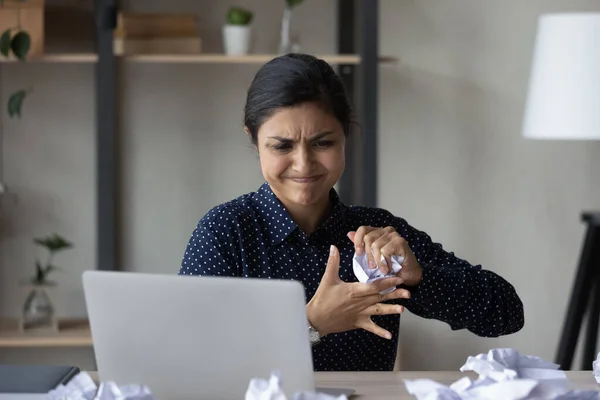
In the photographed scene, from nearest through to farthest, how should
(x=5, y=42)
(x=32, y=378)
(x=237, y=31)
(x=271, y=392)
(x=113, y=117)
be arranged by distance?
(x=271, y=392)
(x=32, y=378)
(x=5, y=42)
(x=113, y=117)
(x=237, y=31)

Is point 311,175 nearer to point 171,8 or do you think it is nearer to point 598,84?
point 598,84

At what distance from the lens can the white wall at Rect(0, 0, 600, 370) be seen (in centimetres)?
319

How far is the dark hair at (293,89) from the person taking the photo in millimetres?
1753

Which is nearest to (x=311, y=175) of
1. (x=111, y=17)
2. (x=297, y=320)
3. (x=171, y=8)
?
(x=297, y=320)

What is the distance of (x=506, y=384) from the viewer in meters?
1.20

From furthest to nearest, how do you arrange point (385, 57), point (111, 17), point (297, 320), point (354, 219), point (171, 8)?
point (171, 8) → point (385, 57) → point (111, 17) → point (354, 219) → point (297, 320)

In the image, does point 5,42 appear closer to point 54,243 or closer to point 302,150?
point 54,243

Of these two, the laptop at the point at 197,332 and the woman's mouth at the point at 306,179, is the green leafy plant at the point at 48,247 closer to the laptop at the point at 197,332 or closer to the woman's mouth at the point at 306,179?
the woman's mouth at the point at 306,179

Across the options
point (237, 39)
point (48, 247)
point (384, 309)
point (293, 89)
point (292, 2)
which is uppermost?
point (292, 2)

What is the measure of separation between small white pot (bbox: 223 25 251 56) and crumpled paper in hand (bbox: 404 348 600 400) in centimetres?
181

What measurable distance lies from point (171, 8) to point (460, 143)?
106 cm

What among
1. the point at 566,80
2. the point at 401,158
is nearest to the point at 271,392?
the point at 566,80

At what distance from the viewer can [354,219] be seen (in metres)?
1.94

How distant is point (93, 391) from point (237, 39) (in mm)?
1859
